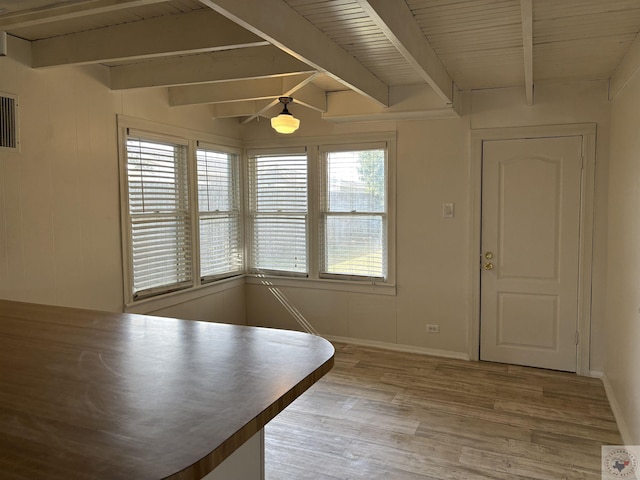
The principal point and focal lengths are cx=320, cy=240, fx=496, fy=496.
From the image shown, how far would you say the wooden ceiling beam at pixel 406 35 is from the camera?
209 cm

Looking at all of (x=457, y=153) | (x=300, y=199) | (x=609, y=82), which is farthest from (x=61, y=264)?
(x=609, y=82)

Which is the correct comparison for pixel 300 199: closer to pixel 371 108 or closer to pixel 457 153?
pixel 371 108

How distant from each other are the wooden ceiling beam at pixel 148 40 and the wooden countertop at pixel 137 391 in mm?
1615

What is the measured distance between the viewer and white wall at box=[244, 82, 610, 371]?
13.5ft

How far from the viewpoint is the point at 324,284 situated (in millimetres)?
5180

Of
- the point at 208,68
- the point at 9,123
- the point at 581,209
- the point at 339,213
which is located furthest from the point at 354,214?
the point at 9,123

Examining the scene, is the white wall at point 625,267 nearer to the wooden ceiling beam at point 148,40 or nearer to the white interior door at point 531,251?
the white interior door at point 531,251

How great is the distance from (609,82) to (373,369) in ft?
10.1

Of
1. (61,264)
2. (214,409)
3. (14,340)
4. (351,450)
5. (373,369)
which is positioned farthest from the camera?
(373,369)

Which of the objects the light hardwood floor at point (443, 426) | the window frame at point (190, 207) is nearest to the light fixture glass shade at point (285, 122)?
the window frame at point (190, 207)

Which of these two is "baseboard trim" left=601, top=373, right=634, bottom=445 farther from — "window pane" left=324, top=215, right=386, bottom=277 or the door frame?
"window pane" left=324, top=215, right=386, bottom=277

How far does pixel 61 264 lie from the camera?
3.39 meters

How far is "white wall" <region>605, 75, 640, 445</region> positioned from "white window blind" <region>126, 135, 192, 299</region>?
11.4 feet

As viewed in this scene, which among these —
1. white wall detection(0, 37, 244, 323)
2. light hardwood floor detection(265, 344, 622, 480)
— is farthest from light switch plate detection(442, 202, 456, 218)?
white wall detection(0, 37, 244, 323)
